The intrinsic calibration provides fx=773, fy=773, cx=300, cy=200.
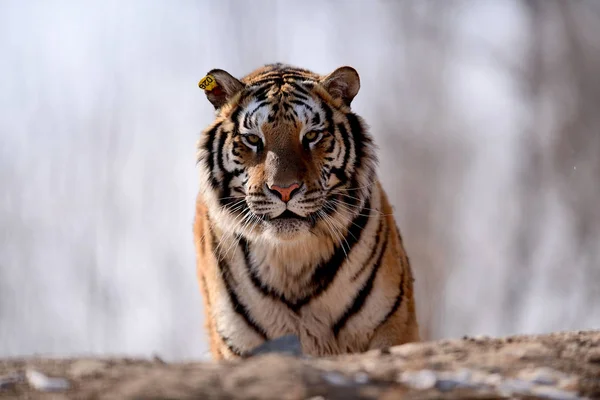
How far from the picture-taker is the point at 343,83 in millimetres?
3871

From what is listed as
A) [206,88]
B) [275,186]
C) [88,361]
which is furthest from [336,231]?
[88,361]

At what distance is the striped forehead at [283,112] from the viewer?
3609mm

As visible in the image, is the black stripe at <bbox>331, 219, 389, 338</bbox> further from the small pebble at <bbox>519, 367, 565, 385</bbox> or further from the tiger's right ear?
the small pebble at <bbox>519, 367, 565, 385</bbox>

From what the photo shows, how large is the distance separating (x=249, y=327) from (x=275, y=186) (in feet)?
2.36

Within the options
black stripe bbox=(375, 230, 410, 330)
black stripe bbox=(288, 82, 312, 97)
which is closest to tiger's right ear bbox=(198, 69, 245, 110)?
black stripe bbox=(288, 82, 312, 97)

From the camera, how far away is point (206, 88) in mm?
3859

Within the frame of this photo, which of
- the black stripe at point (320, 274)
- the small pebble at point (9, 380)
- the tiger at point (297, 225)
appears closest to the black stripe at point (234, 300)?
the tiger at point (297, 225)

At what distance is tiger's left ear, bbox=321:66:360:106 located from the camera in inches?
151

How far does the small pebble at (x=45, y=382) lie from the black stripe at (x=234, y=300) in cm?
175

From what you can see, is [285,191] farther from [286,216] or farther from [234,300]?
[234,300]

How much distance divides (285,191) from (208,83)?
83 centimetres

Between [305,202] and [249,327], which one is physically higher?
[305,202]

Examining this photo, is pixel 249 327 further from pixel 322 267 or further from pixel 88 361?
pixel 88 361

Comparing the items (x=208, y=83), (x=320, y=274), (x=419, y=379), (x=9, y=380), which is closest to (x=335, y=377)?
(x=419, y=379)
